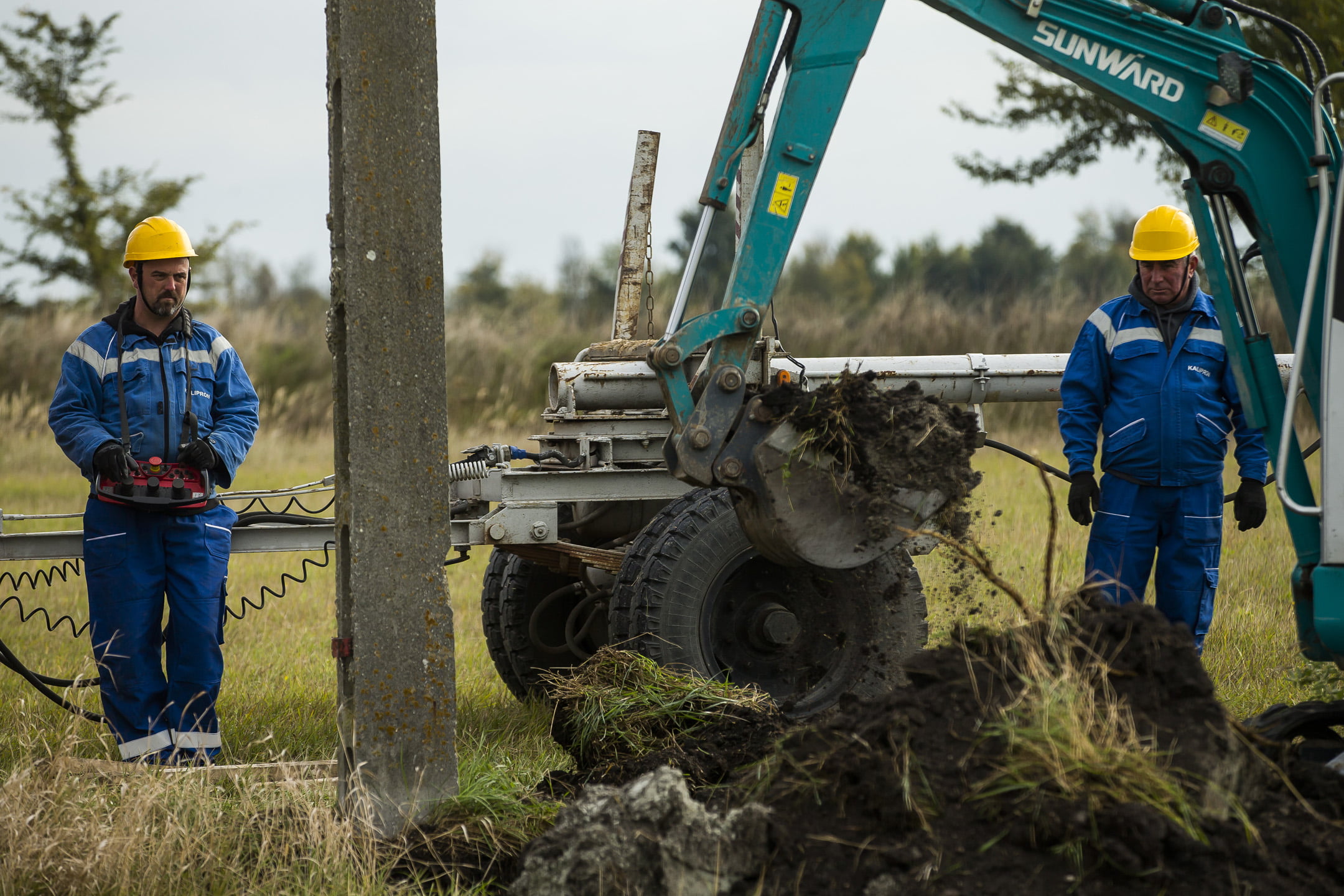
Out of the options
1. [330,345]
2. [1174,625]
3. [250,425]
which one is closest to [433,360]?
[330,345]

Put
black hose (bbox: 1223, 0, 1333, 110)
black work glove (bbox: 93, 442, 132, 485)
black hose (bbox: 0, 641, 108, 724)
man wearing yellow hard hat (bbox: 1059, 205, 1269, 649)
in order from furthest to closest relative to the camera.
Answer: black hose (bbox: 0, 641, 108, 724) < man wearing yellow hard hat (bbox: 1059, 205, 1269, 649) < black work glove (bbox: 93, 442, 132, 485) < black hose (bbox: 1223, 0, 1333, 110)

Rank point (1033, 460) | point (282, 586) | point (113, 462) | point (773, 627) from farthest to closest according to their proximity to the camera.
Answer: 1. point (282, 586)
2. point (773, 627)
3. point (1033, 460)
4. point (113, 462)

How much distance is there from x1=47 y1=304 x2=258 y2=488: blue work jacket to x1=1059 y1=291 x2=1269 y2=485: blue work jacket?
12.7 feet

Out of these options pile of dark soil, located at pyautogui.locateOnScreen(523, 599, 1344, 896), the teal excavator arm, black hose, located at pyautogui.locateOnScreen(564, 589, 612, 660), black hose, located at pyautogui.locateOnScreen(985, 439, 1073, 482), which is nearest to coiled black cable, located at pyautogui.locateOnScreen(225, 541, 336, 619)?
black hose, located at pyautogui.locateOnScreen(564, 589, 612, 660)

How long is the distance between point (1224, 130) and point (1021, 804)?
8.65 ft

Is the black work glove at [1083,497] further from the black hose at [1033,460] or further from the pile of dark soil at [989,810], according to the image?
the pile of dark soil at [989,810]

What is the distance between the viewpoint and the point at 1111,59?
4410mm

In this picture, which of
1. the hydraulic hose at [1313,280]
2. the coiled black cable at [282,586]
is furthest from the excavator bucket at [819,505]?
the coiled black cable at [282,586]

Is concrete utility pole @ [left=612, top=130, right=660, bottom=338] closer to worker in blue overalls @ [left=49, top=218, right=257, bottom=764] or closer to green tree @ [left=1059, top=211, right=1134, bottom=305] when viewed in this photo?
worker in blue overalls @ [left=49, top=218, right=257, bottom=764]

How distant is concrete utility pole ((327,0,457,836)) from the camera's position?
3.95m

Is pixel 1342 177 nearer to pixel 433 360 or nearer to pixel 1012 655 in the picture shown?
pixel 1012 655

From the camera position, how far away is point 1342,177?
399cm

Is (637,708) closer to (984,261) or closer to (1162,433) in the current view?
(1162,433)

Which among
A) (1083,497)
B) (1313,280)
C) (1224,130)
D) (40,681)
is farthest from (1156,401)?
(40,681)
